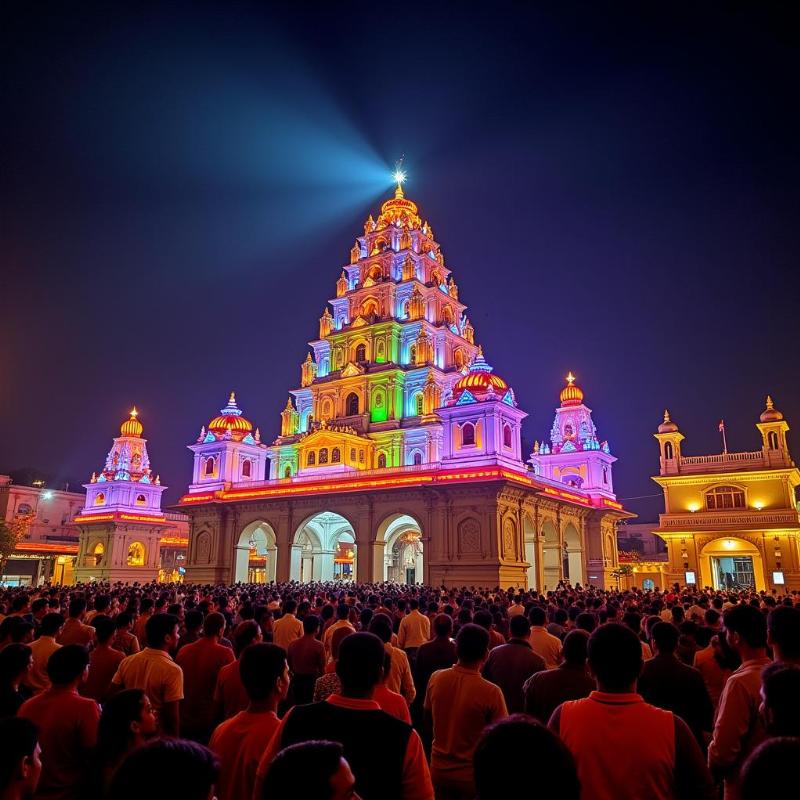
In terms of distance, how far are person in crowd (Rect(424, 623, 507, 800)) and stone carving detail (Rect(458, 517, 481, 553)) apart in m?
27.7

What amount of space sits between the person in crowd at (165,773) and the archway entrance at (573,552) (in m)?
40.9

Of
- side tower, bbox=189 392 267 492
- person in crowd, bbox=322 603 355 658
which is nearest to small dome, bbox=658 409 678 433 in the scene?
side tower, bbox=189 392 267 492

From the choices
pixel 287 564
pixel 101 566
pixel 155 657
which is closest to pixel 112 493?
pixel 101 566

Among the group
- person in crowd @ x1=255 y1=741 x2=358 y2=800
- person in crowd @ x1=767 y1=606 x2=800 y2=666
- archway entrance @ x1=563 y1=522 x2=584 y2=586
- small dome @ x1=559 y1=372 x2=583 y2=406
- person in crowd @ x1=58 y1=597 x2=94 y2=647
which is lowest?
person in crowd @ x1=58 y1=597 x2=94 y2=647

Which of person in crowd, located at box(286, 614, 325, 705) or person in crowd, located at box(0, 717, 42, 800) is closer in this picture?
person in crowd, located at box(0, 717, 42, 800)

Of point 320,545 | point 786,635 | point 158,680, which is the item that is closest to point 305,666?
point 158,680

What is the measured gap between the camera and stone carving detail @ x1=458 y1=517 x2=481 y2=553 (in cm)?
3200

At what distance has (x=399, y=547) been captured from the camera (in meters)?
47.0

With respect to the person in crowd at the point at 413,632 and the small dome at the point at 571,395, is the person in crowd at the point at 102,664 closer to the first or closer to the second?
the person in crowd at the point at 413,632

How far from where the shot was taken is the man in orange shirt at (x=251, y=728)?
3.57 metres

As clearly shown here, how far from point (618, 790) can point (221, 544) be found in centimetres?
4054

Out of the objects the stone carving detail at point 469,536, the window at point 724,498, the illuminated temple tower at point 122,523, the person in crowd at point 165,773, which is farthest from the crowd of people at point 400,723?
the illuminated temple tower at point 122,523

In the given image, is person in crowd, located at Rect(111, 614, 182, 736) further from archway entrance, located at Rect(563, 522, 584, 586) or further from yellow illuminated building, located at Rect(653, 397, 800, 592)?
yellow illuminated building, located at Rect(653, 397, 800, 592)

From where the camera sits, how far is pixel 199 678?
243 inches
